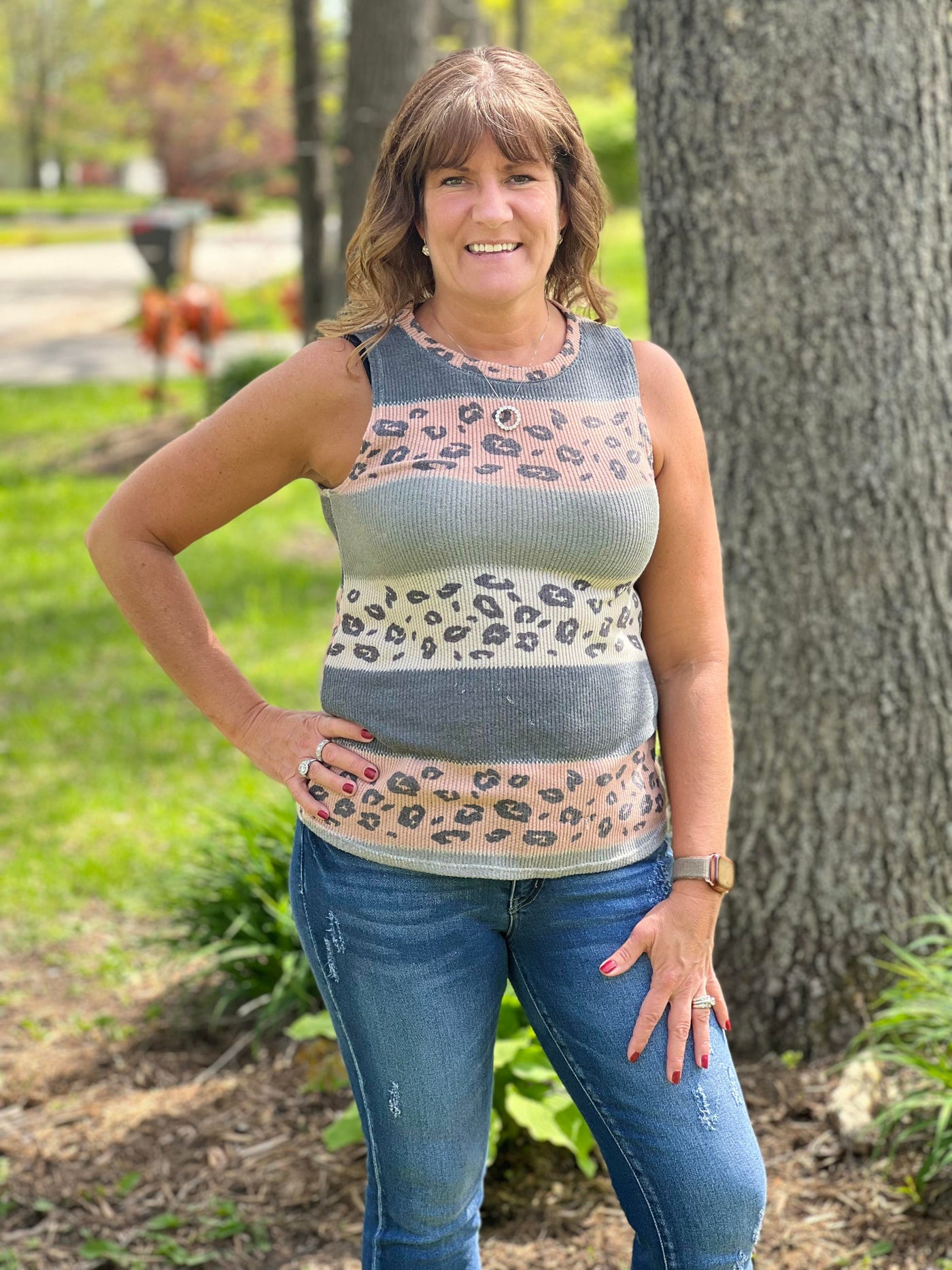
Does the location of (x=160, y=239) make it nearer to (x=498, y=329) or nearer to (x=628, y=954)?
(x=498, y=329)

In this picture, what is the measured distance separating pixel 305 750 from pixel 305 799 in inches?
2.7

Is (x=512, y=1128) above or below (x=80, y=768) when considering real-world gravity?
above

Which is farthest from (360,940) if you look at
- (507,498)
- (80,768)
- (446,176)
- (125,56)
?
(125,56)

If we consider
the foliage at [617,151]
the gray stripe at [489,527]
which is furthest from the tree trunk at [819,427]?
the foliage at [617,151]

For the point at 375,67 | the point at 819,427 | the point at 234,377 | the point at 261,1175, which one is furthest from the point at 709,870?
the point at 234,377

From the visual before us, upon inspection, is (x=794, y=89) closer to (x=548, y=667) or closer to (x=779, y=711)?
(x=779, y=711)

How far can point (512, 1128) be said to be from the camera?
2.88 meters

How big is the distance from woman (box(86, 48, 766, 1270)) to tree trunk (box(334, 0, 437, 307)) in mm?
6638

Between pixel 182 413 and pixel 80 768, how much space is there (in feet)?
23.7

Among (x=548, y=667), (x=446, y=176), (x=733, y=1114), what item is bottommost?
(x=733, y=1114)

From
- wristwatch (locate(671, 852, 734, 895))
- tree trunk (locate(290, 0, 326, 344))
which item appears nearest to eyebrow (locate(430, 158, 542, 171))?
wristwatch (locate(671, 852, 734, 895))

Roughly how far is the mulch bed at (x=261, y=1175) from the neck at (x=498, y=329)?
1.73 m

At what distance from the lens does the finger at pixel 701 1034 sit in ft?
6.11

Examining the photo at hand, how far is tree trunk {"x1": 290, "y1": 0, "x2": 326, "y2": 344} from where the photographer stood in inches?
390
